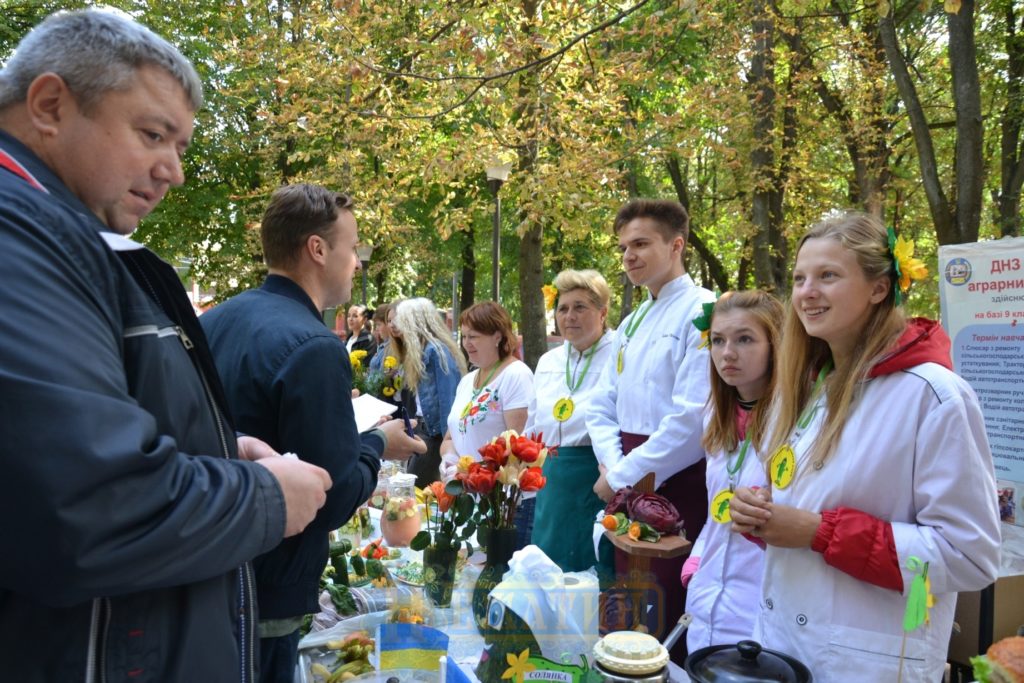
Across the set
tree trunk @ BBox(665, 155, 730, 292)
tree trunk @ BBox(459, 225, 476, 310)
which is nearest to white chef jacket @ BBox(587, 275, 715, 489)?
tree trunk @ BBox(665, 155, 730, 292)

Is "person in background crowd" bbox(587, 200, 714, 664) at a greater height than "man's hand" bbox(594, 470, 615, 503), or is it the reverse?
"person in background crowd" bbox(587, 200, 714, 664)

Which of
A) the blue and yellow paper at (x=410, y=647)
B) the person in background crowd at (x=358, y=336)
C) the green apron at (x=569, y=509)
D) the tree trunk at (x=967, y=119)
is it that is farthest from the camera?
the person in background crowd at (x=358, y=336)

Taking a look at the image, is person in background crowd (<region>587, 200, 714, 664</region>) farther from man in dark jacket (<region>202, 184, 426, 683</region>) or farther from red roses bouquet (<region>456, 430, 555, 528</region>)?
man in dark jacket (<region>202, 184, 426, 683</region>)

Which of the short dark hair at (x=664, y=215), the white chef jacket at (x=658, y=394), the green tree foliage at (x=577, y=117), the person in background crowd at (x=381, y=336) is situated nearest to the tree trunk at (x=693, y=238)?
the green tree foliage at (x=577, y=117)

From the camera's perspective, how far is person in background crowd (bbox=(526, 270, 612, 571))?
3.58m

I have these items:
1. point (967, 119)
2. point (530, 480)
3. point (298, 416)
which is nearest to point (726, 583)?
point (530, 480)

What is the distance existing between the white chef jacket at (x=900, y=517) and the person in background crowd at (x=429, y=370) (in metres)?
3.84

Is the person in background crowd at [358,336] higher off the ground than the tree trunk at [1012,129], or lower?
lower

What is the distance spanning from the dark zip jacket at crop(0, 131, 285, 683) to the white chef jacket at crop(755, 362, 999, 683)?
1284 millimetres

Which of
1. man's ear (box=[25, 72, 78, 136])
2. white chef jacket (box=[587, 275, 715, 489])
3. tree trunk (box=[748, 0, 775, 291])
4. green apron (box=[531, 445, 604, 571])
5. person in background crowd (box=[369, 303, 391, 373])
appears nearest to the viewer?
man's ear (box=[25, 72, 78, 136])

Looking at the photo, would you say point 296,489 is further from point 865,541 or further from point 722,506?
point 722,506

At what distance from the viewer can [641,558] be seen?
7.83ft

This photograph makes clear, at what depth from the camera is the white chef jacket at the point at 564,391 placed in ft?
12.3

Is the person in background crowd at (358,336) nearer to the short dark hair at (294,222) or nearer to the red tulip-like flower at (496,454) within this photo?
the red tulip-like flower at (496,454)
